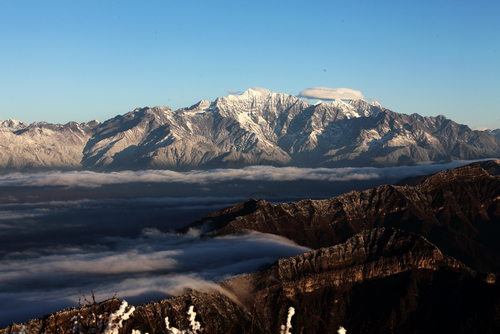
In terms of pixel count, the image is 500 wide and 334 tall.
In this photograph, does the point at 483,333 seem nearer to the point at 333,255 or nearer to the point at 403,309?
the point at 403,309

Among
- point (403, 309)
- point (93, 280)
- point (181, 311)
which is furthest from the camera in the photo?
point (93, 280)

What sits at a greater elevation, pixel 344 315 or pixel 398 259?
pixel 398 259

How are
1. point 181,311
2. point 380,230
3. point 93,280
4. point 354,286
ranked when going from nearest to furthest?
point 181,311 → point 354,286 → point 93,280 → point 380,230

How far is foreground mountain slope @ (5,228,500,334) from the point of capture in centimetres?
13112

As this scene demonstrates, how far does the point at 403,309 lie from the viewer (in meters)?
147

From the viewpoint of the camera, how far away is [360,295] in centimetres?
15900

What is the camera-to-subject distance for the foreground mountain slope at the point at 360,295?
430ft

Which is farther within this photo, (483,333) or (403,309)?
(403,309)

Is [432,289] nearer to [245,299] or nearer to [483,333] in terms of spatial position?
[483,333]

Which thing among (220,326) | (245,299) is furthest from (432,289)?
(220,326)

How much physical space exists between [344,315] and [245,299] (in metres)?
38.2

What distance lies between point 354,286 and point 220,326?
63.0m

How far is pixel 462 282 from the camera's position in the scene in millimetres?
152375

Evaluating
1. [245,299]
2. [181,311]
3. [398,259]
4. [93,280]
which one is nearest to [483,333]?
[398,259]
